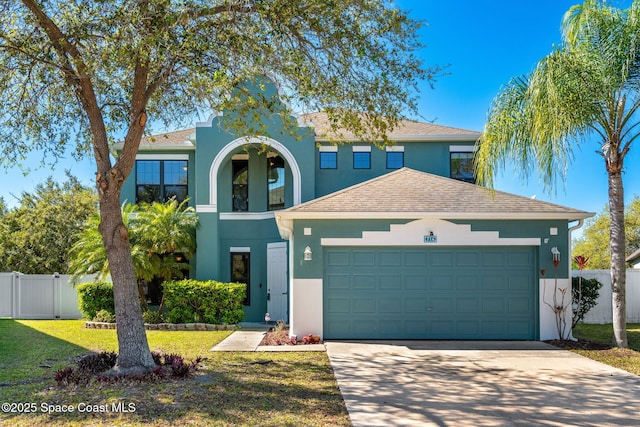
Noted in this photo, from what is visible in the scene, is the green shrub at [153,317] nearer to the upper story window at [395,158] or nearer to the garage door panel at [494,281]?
the upper story window at [395,158]

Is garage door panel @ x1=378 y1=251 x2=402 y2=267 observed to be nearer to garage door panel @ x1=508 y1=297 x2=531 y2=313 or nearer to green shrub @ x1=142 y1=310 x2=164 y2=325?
garage door panel @ x1=508 y1=297 x2=531 y2=313

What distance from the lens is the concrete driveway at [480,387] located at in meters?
6.69

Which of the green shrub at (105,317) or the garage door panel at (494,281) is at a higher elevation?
the garage door panel at (494,281)

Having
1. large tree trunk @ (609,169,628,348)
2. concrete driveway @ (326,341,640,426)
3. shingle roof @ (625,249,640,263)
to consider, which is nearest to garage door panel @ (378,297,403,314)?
concrete driveway @ (326,341,640,426)

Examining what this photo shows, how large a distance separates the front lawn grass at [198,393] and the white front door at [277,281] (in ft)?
17.6

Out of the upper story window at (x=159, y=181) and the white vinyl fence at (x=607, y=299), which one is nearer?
the white vinyl fence at (x=607, y=299)

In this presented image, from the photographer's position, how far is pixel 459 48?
1243cm

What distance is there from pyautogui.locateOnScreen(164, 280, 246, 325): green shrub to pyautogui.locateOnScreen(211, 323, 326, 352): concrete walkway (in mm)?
714

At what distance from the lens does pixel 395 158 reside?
59.9ft

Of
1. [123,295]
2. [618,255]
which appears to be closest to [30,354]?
[123,295]

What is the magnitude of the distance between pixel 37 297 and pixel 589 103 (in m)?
18.5

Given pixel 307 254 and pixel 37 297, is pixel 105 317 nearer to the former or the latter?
pixel 37 297

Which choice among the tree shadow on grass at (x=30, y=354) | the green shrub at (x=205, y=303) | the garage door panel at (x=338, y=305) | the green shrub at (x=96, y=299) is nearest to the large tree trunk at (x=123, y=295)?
the tree shadow on grass at (x=30, y=354)

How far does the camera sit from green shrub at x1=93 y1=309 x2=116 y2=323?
1580 centimetres
